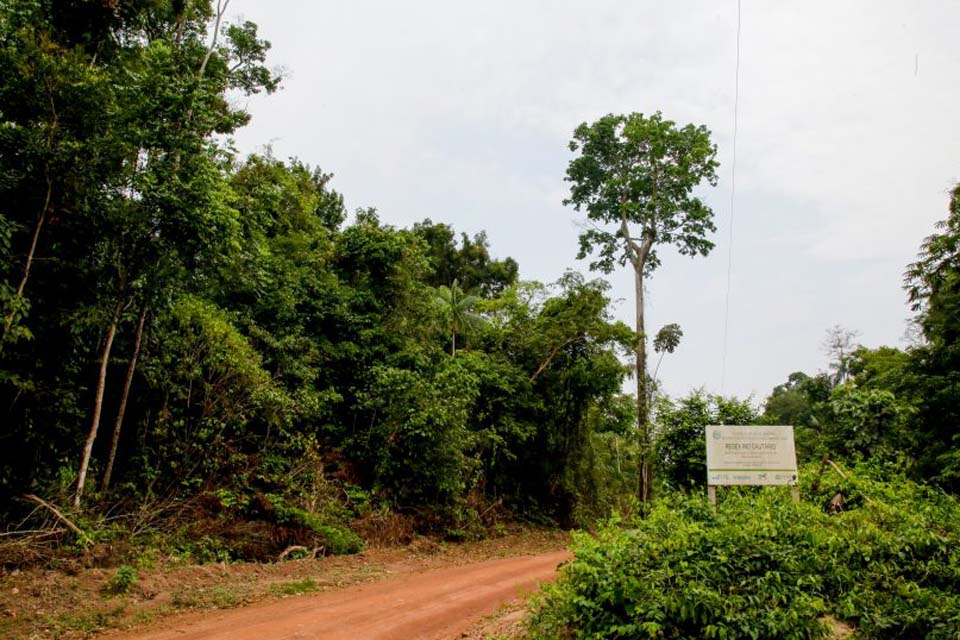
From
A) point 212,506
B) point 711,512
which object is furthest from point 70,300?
point 711,512

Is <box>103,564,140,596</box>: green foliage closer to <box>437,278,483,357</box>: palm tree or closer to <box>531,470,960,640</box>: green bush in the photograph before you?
<box>531,470,960,640</box>: green bush

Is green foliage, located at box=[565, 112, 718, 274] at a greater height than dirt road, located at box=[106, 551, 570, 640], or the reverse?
green foliage, located at box=[565, 112, 718, 274]

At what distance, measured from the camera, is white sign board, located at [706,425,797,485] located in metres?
9.17

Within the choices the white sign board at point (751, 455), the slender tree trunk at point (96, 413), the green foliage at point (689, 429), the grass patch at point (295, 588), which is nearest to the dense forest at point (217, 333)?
the slender tree trunk at point (96, 413)

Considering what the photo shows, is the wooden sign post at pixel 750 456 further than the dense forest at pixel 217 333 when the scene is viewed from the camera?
Yes

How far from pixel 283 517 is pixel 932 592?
10.8 m

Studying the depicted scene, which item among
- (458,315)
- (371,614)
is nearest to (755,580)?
(371,614)

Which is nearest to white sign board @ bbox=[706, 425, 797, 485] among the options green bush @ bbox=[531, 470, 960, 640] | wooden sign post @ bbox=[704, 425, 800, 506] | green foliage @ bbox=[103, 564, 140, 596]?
wooden sign post @ bbox=[704, 425, 800, 506]

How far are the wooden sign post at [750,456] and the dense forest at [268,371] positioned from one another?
500 mm

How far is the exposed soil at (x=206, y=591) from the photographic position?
652 centimetres

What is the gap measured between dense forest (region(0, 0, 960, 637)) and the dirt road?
1945 millimetres

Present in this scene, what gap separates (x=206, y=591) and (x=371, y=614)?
2.55 metres

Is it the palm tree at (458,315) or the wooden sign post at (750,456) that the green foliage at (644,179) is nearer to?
the palm tree at (458,315)

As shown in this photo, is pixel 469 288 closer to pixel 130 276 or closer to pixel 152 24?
pixel 152 24
